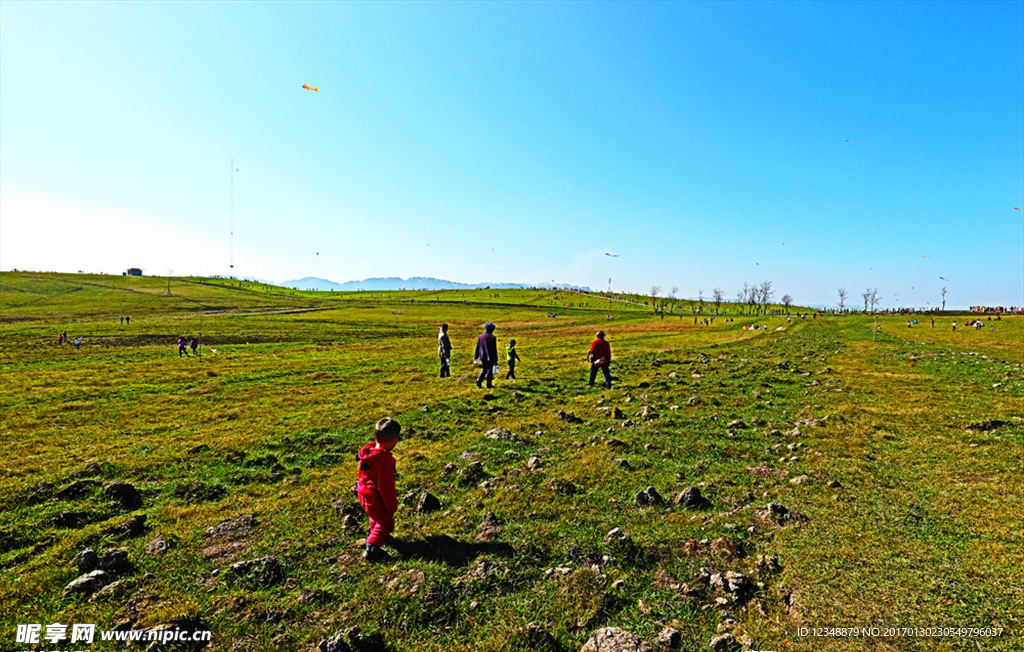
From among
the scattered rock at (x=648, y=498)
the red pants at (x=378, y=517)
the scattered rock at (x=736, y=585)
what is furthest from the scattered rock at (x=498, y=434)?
the scattered rock at (x=736, y=585)

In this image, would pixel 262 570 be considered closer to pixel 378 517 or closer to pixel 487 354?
pixel 378 517

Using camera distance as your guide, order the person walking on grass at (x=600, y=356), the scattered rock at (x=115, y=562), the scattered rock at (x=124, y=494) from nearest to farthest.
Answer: the scattered rock at (x=115, y=562) < the scattered rock at (x=124, y=494) < the person walking on grass at (x=600, y=356)

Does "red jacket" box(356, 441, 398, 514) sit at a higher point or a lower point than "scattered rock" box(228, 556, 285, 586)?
higher

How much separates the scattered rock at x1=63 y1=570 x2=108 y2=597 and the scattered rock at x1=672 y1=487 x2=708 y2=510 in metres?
9.40

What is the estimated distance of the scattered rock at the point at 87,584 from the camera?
6074mm

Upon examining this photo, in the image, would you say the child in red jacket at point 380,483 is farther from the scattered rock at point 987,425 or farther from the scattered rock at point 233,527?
the scattered rock at point 987,425

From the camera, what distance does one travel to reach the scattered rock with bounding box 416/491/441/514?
8430mm

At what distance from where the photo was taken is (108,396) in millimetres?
22797

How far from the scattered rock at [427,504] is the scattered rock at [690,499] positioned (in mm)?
4671

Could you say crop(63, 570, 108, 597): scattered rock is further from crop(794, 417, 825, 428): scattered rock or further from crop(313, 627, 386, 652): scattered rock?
crop(794, 417, 825, 428): scattered rock

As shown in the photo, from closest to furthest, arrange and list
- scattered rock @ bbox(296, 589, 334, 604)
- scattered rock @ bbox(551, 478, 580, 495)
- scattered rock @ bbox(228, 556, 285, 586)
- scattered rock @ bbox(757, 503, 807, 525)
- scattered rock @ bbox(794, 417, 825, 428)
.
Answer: scattered rock @ bbox(296, 589, 334, 604) → scattered rock @ bbox(228, 556, 285, 586) → scattered rock @ bbox(757, 503, 807, 525) → scattered rock @ bbox(551, 478, 580, 495) → scattered rock @ bbox(794, 417, 825, 428)

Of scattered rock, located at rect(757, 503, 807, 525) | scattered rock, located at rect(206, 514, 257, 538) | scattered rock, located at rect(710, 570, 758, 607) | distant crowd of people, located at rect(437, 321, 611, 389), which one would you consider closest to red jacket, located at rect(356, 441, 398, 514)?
scattered rock, located at rect(206, 514, 257, 538)

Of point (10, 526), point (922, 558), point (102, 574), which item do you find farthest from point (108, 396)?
point (922, 558)

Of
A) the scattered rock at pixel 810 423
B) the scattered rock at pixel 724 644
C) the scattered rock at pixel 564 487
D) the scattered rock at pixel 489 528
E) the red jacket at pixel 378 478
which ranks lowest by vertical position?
the scattered rock at pixel 489 528
